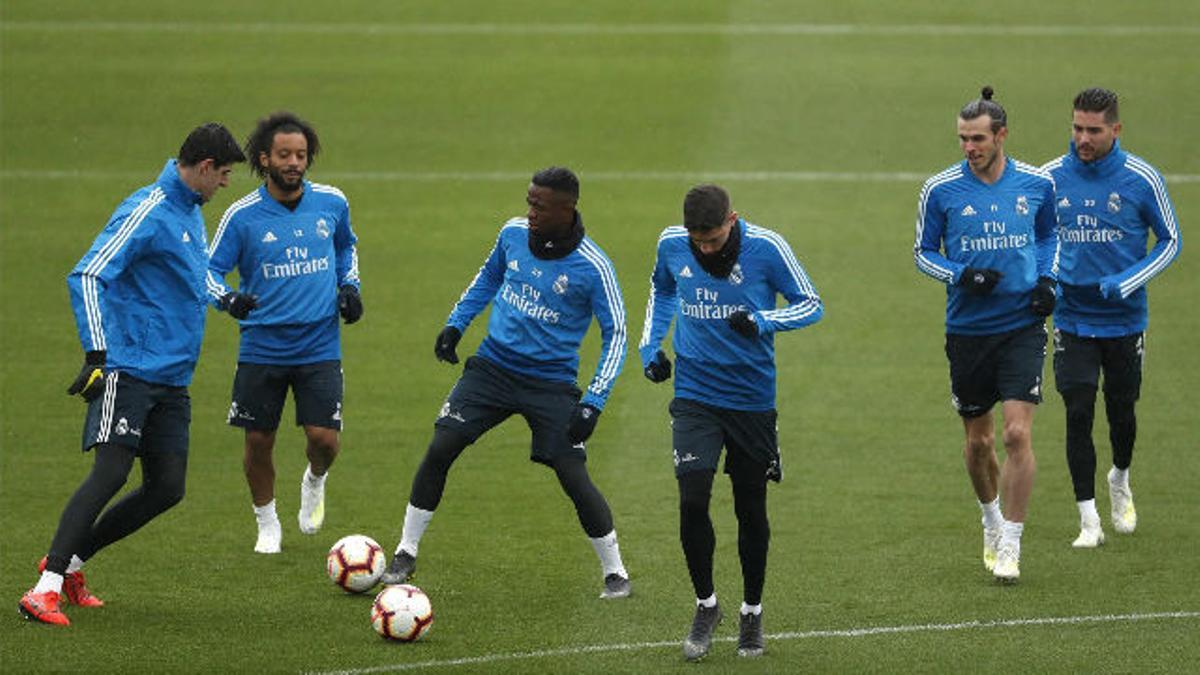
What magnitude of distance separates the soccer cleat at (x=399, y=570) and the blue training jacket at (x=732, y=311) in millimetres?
2084

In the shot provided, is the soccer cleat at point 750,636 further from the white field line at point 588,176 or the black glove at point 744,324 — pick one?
the white field line at point 588,176

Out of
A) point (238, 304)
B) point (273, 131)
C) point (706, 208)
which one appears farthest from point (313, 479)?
point (706, 208)

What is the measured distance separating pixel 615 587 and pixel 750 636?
1.44 meters

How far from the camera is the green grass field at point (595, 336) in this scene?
1127 centimetres

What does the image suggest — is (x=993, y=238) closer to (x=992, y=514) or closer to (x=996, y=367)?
(x=996, y=367)

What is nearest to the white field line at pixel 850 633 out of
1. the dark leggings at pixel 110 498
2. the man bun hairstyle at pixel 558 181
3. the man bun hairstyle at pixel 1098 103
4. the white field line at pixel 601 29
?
the dark leggings at pixel 110 498

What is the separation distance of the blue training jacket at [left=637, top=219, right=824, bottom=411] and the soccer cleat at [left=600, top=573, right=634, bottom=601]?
1.54 meters

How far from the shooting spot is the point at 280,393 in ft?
42.5

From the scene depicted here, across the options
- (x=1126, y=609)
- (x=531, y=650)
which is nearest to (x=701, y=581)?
(x=531, y=650)

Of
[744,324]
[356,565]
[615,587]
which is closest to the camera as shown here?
[744,324]

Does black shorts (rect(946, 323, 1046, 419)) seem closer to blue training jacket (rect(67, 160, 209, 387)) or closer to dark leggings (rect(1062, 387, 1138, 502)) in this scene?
dark leggings (rect(1062, 387, 1138, 502))

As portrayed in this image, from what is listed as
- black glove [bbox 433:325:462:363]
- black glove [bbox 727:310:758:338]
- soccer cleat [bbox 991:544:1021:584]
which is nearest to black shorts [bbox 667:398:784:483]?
black glove [bbox 727:310:758:338]

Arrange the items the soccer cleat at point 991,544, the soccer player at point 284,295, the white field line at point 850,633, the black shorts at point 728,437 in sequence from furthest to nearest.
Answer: the soccer player at point 284,295 < the soccer cleat at point 991,544 < the black shorts at point 728,437 < the white field line at point 850,633

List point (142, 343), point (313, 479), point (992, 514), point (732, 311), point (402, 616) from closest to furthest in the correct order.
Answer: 1. point (732, 311)
2. point (402, 616)
3. point (142, 343)
4. point (992, 514)
5. point (313, 479)
